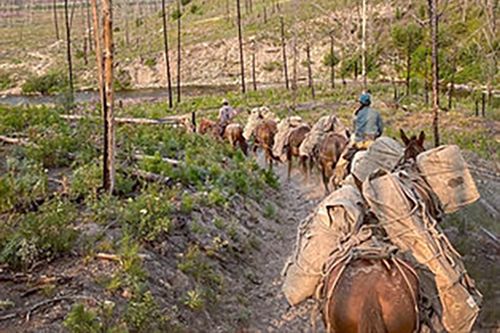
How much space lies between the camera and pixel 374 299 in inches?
194

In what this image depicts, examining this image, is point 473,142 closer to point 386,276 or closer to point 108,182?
point 108,182

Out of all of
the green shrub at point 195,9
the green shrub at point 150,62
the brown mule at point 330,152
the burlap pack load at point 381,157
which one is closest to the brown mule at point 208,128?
the brown mule at point 330,152

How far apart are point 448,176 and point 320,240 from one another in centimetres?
287

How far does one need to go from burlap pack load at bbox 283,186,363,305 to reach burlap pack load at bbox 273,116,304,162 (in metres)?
11.2

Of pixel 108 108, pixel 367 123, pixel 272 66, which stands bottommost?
pixel 367 123

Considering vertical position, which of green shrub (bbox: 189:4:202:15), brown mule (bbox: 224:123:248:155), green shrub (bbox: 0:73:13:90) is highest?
green shrub (bbox: 189:4:202:15)

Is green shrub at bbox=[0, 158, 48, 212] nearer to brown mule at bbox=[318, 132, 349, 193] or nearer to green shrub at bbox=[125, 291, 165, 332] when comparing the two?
green shrub at bbox=[125, 291, 165, 332]

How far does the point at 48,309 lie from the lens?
6.19 m

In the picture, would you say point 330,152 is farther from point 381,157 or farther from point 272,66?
point 272,66

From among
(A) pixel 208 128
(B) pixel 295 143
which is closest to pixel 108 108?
(B) pixel 295 143

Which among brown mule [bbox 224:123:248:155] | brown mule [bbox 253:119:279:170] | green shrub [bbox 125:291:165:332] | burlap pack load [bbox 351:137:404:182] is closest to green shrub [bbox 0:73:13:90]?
brown mule [bbox 224:123:248:155]

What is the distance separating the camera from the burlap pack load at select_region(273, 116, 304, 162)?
17.2 metres

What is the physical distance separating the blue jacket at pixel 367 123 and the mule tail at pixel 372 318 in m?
7.09

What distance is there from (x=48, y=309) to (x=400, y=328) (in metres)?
3.73
